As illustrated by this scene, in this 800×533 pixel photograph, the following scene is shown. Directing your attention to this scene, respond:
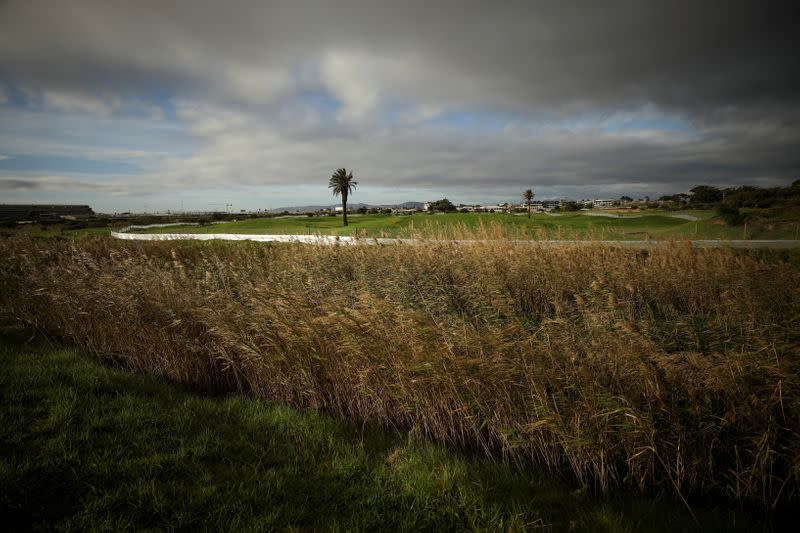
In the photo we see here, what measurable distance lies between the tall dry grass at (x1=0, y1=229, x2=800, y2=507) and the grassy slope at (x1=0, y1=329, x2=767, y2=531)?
524 mm

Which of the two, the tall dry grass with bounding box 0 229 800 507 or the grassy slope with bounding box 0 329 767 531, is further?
the tall dry grass with bounding box 0 229 800 507

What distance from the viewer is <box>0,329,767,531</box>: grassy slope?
311cm

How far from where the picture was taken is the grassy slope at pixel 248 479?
3107mm

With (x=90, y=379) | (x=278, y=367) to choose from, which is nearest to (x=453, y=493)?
(x=278, y=367)

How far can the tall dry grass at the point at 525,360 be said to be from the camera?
3.77 meters

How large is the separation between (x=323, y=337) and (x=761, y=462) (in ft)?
17.5

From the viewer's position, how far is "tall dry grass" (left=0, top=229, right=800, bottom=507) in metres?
3.77

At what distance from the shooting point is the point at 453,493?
3.48 m

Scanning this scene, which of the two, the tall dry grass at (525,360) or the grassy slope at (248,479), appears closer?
the grassy slope at (248,479)

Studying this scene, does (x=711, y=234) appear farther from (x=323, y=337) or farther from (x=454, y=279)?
(x=323, y=337)

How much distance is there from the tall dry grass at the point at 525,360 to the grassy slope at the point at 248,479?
20.6 inches

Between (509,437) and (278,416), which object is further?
(278,416)

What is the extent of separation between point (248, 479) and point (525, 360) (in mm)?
3406

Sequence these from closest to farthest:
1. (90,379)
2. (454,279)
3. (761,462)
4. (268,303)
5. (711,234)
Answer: (761,462) → (90,379) → (268,303) → (454,279) → (711,234)
